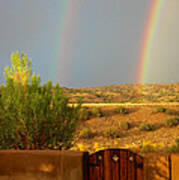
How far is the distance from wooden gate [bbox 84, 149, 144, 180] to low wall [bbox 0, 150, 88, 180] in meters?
0.28

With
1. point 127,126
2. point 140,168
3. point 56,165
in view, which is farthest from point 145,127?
point 56,165

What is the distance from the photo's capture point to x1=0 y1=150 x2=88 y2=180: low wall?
5.48 metres

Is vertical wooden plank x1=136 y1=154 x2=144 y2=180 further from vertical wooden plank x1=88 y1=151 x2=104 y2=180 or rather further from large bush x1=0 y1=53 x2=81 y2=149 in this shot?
large bush x1=0 y1=53 x2=81 y2=149

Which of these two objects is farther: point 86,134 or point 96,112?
point 96,112

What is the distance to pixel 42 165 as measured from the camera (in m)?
5.61

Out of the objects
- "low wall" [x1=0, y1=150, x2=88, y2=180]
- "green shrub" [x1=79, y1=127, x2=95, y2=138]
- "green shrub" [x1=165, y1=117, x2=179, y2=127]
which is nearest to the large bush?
"low wall" [x1=0, y1=150, x2=88, y2=180]

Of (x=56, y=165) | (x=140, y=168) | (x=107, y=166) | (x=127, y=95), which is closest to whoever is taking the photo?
(x=140, y=168)

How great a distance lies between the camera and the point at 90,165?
553 cm

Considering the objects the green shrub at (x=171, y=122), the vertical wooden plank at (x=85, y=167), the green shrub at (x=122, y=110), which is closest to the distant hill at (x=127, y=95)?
the green shrub at (x=122, y=110)

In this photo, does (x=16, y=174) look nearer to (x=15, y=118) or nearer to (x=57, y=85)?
(x=15, y=118)

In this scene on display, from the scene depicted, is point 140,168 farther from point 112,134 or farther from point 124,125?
point 124,125

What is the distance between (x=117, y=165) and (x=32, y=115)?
13.2 ft

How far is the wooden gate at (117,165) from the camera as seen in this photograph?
5340 millimetres

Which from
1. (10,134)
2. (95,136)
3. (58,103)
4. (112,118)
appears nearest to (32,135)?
(10,134)
